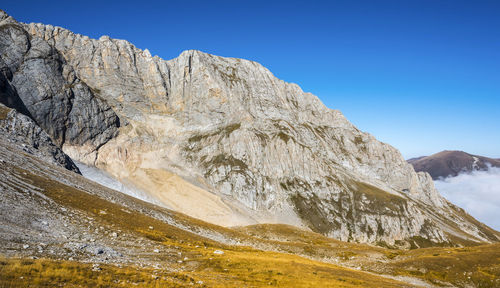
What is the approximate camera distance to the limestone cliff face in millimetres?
138000

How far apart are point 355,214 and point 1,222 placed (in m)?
154

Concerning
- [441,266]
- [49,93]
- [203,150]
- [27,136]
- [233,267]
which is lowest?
[233,267]

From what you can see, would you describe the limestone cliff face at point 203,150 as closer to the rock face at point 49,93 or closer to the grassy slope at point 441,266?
the rock face at point 49,93

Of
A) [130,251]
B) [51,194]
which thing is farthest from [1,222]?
[51,194]

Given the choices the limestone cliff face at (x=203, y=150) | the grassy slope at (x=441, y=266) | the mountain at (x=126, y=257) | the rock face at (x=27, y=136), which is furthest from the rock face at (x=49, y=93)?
the grassy slope at (x=441, y=266)

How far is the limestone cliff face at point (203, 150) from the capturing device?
138m

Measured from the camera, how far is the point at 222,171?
152 meters

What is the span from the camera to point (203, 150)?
164125mm

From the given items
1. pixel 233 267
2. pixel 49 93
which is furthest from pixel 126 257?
pixel 49 93

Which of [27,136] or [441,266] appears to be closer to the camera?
[441,266]

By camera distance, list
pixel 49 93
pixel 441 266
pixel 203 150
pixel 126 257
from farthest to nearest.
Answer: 1. pixel 203 150
2. pixel 49 93
3. pixel 441 266
4. pixel 126 257

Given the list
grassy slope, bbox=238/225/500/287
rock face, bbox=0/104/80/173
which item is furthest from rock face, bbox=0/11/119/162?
grassy slope, bbox=238/225/500/287

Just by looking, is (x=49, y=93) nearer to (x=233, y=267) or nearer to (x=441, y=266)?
(x=233, y=267)

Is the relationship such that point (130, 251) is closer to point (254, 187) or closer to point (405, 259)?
point (405, 259)
